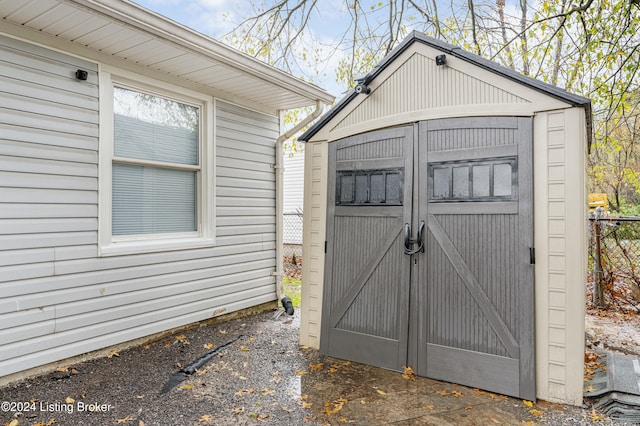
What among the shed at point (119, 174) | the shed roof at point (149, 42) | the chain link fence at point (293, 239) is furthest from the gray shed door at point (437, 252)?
the chain link fence at point (293, 239)

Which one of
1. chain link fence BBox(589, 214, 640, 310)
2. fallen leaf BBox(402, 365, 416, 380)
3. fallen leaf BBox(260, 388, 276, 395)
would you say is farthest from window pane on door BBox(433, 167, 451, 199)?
chain link fence BBox(589, 214, 640, 310)

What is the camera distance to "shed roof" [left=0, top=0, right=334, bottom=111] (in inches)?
110

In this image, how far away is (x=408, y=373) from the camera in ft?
10.5

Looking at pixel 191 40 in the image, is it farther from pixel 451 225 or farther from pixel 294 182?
pixel 294 182

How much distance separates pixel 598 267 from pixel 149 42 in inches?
242

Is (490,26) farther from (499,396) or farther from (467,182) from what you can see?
(499,396)

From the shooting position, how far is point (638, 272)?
546cm

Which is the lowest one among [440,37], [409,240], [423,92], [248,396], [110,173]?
[248,396]

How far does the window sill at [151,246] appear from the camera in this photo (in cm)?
353

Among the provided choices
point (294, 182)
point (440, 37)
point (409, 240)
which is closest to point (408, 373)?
point (409, 240)

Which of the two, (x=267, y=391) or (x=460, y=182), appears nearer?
(x=267, y=391)

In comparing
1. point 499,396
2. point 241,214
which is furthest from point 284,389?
point 241,214

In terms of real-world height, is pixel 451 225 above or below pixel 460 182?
below

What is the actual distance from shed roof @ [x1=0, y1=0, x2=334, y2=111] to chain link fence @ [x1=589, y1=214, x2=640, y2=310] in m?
4.47
